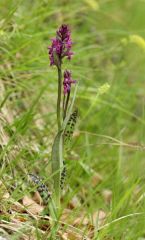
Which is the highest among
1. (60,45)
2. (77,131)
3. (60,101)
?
(60,45)

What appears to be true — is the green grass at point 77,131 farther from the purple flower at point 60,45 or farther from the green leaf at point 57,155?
the purple flower at point 60,45

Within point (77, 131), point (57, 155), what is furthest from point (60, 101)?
point (77, 131)

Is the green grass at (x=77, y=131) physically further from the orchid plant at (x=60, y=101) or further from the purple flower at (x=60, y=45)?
the purple flower at (x=60, y=45)

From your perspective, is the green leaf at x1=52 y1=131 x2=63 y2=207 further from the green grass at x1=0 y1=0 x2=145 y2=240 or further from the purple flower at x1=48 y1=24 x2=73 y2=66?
the purple flower at x1=48 y1=24 x2=73 y2=66

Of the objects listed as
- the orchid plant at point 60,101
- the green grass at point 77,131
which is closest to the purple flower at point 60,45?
the orchid plant at point 60,101

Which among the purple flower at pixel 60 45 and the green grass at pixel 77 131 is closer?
the purple flower at pixel 60 45

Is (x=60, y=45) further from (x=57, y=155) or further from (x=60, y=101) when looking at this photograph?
(x=57, y=155)

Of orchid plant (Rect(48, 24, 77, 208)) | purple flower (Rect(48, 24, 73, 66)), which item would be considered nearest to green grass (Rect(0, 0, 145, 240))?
orchid plant (Rect(48, 24, 77, 208))

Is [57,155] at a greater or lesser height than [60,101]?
lesser

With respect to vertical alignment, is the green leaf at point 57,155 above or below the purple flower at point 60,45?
below
